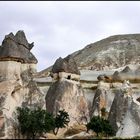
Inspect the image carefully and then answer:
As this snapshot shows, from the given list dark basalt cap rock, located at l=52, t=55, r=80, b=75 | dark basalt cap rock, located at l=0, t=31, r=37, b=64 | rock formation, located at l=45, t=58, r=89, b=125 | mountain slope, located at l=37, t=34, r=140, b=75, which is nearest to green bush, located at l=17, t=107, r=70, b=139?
dark basalt cap rock, located at l=0, t=31, r=37, b=64

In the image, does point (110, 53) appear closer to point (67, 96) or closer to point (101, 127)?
point (67, 96)

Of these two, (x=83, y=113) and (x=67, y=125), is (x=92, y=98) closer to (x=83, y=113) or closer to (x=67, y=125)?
(x=83, y=113)

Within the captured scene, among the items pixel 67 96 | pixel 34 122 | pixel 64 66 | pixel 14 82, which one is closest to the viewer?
pixel 34 122

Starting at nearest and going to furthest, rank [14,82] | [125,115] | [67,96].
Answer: [14,82] → [125,115] → [67,96]

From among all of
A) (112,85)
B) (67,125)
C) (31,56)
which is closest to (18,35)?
(31,56)

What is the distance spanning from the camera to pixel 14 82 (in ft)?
115

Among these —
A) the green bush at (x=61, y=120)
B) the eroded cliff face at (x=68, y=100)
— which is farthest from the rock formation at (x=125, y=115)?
the eroded cliff face at (x=68, y=100)

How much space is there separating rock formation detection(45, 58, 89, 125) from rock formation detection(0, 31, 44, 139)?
6220mm

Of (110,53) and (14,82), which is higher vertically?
(110,53)

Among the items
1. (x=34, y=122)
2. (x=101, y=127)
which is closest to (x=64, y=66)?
(x=101, y=127)

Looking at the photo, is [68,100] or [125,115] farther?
[68,100]

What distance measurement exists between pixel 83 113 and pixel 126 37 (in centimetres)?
4011

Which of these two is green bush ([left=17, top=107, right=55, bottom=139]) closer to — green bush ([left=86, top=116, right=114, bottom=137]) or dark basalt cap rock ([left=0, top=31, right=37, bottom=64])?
green bush ([left=86, top=116, right=114, bottom=137])

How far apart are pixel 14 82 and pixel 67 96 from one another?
362 inches
